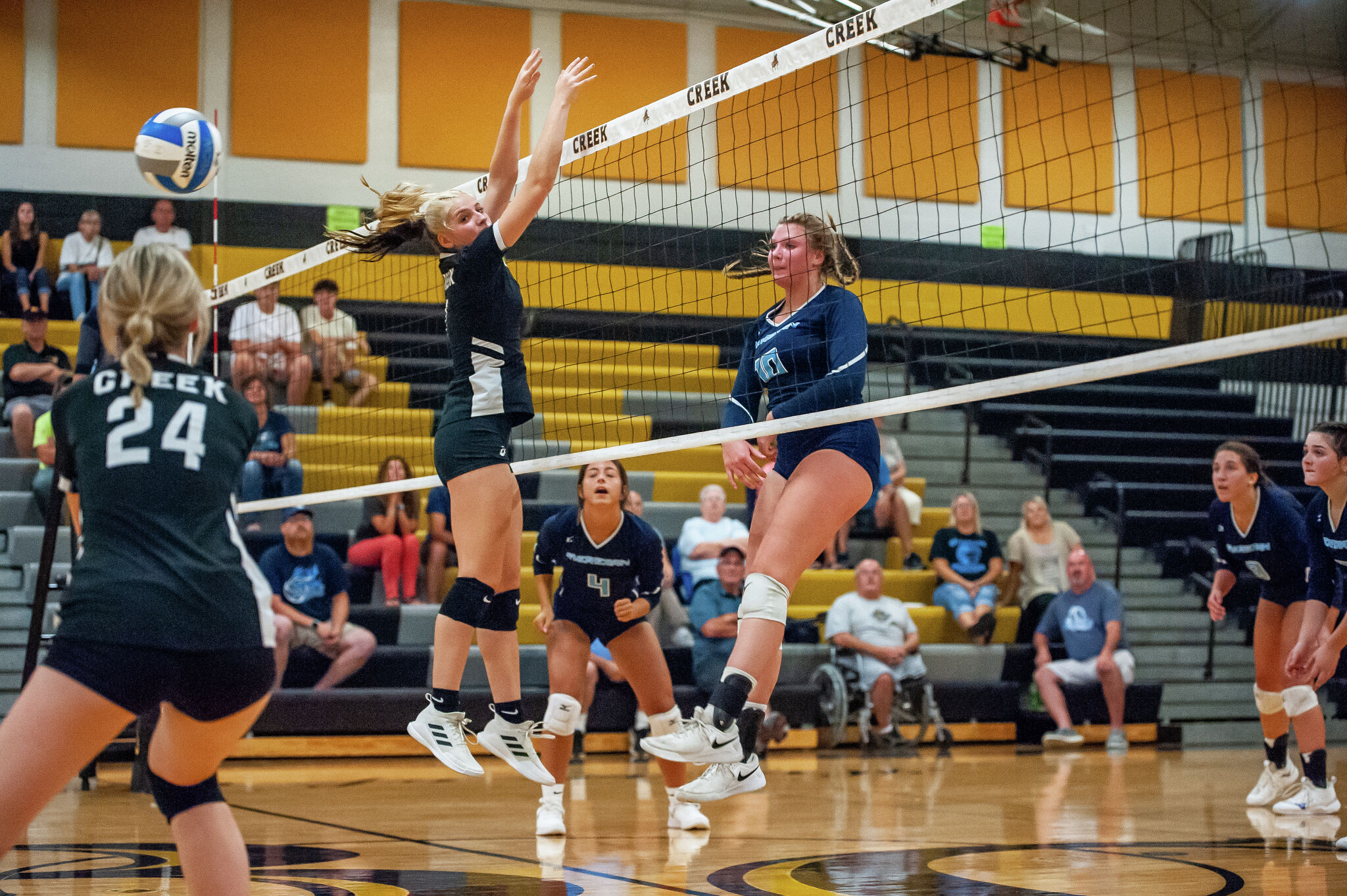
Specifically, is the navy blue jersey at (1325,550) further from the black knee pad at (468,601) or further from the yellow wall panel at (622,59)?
the yellow wall panel at (622,59)

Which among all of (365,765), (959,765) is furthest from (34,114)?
(959,765)

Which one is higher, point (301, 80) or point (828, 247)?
point (301, 80)

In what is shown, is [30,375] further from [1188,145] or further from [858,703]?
[1188,145]

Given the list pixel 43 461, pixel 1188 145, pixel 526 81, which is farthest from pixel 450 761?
pixel 1188 145

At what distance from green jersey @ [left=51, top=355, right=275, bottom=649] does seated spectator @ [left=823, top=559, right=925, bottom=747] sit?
7.99 m

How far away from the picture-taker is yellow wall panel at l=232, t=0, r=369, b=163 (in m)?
15.1

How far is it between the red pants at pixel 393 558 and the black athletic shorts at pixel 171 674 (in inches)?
303

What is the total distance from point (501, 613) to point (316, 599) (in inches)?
200

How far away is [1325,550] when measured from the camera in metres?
6.27

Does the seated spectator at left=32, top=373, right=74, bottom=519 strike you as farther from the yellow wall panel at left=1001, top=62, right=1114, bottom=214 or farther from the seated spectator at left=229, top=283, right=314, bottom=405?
the yellow wall panel at left=1001, top=62, right=1114, bottom=214

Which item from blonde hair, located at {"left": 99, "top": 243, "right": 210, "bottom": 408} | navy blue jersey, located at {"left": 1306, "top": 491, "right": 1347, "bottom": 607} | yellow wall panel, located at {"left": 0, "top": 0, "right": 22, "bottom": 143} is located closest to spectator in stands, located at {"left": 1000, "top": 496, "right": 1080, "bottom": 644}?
navy blue jersey, located at {"left": 1306, "top": 491, "right": 1347, "bottom": 607}

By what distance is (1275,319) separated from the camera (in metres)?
16.3

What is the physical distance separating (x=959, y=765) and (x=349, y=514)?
525 cm

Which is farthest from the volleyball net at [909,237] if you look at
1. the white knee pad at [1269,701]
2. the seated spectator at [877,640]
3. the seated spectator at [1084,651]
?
the white knee pad at [1269,701]
